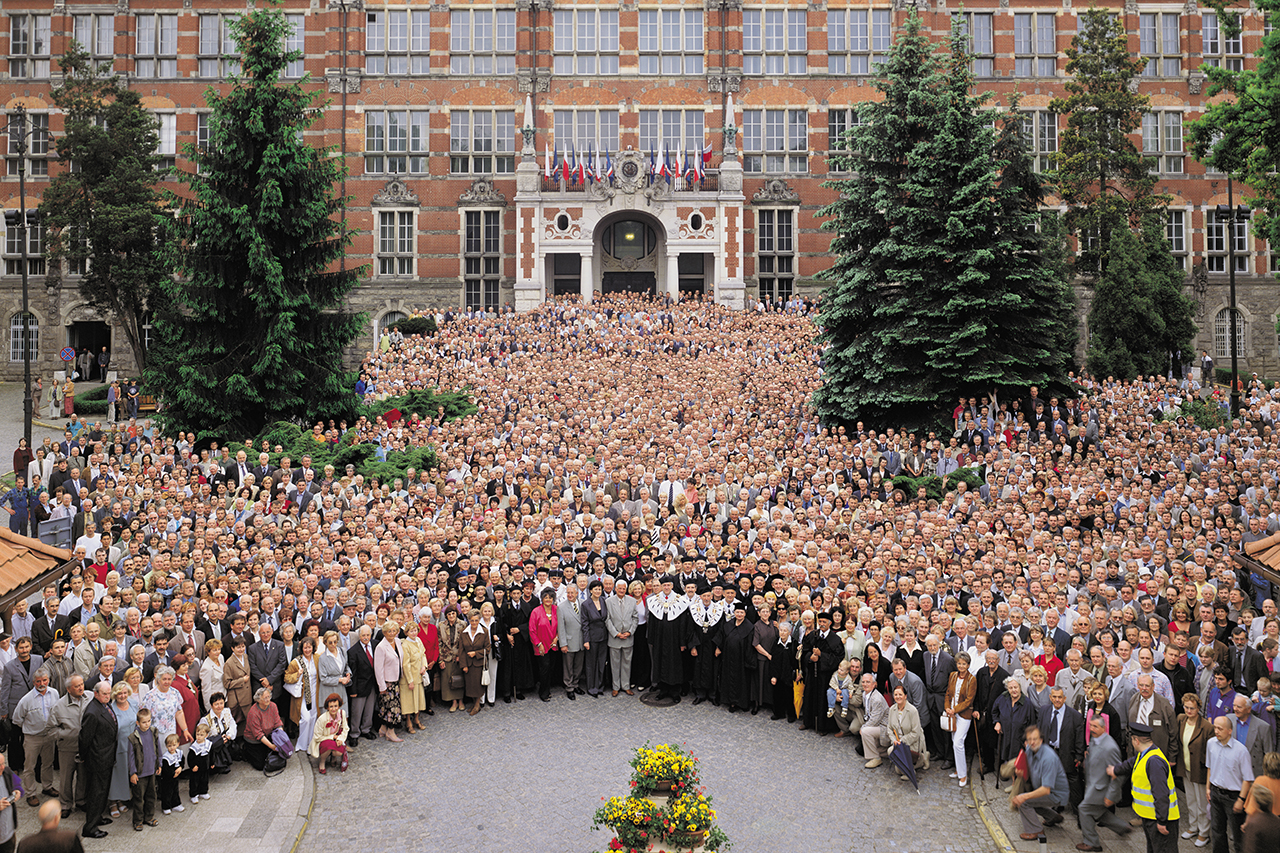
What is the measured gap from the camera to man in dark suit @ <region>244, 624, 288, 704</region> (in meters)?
12.4

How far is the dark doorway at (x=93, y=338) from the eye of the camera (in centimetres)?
4816

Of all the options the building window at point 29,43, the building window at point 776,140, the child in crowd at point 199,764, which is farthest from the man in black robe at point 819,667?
the building window at point 29,43

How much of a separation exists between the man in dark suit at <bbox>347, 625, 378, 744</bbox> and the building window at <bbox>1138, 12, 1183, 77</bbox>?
47.2 metres

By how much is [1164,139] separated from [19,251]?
51392mm

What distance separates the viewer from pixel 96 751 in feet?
35.0

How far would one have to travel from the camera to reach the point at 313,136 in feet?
161

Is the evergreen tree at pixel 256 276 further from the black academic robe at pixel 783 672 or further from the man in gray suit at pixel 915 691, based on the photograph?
the man in gray suit at pixel 915 691

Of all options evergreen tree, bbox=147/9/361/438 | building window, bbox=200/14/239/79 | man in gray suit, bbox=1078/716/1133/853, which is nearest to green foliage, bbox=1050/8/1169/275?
evergreen tree, bbox=147/9/361/438

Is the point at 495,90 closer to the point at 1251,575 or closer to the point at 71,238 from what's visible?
the point at 71,238

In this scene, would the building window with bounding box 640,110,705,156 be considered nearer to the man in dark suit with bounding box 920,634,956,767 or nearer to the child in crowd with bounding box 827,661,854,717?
the child in crowd with bounding box 827,661,854,717

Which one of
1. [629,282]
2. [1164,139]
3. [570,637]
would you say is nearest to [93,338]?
[629,282]

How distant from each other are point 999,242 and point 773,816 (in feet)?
60.1

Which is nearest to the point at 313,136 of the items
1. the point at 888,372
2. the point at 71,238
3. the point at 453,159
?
the point at 453,159

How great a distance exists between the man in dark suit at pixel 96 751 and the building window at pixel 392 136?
40874 mm
